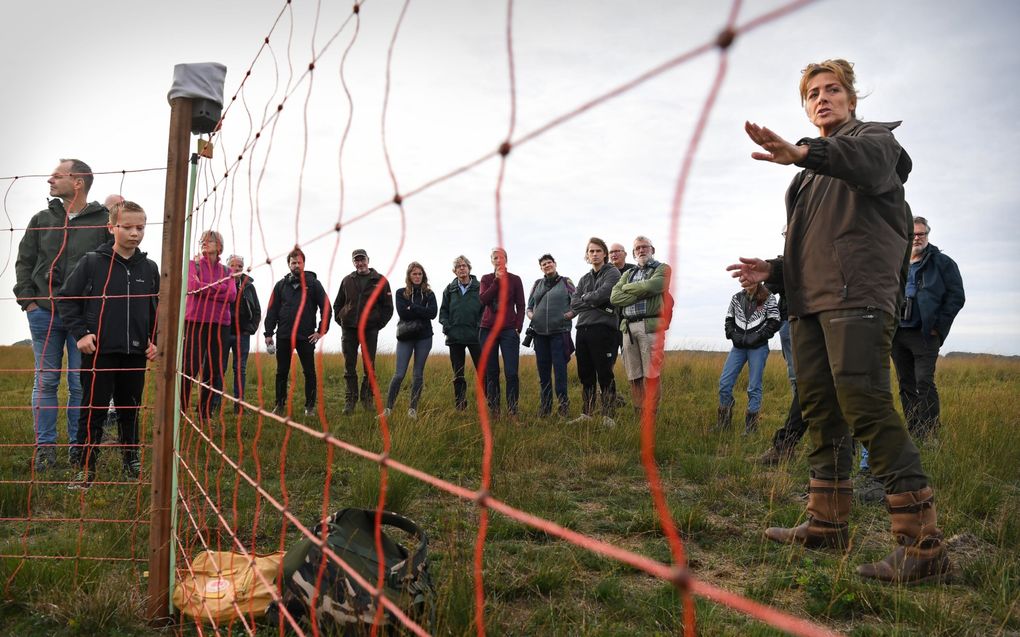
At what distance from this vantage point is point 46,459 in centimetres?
390

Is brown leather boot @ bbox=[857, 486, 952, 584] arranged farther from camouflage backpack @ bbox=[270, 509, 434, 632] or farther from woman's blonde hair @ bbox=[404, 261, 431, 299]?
woman's blonde hair @ bbox=[404, 261, 431, 299]

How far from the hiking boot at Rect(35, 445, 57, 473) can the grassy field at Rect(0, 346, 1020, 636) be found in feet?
0.39

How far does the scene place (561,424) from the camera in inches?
221

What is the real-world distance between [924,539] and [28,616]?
2991 millimetres

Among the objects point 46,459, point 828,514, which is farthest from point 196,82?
point 828,514

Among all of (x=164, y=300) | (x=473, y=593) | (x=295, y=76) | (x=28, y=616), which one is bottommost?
(x=28, y=616)

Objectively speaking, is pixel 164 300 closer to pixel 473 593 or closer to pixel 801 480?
pixel 473 593

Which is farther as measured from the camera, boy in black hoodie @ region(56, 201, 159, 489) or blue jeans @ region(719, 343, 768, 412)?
blue jeans @ region(719, 343, 768, 412)

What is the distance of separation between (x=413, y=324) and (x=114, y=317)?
3043 millimetres

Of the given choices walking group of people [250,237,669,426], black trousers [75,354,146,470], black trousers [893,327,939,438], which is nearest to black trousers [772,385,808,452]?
black trousers [893,327,939,438]

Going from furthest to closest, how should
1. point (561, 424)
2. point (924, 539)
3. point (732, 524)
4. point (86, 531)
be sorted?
point (561, 424), point (732, 524), point (86, 531), point (924, 539)

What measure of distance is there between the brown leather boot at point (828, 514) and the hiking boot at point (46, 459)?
4088 millimetres

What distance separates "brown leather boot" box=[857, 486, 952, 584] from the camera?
2172 millimetres

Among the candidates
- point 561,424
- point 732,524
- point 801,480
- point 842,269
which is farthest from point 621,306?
point 842,269
